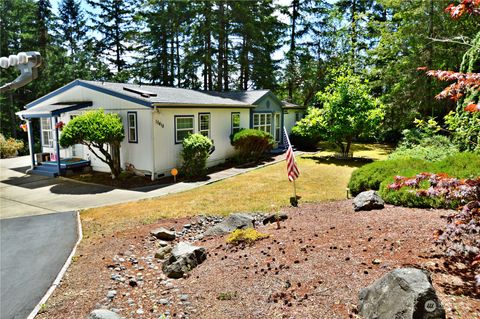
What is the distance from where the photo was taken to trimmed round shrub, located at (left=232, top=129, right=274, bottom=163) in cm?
1636

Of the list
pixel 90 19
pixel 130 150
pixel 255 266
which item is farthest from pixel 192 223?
pixel 90 19

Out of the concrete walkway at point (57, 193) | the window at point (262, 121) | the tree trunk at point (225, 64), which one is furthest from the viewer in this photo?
the tree trunk at point (225, 64)

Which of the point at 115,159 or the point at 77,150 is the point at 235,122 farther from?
the point at 77,150

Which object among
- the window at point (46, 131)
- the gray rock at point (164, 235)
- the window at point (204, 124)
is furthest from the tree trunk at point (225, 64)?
the gray rock at point (164, 235)

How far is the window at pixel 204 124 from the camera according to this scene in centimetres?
1475

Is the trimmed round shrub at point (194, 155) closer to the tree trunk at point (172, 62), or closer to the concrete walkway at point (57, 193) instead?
the concrete walkway at point (57, 193)

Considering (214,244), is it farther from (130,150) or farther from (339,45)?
(339,45)

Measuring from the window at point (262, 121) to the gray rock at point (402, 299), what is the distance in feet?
53.7

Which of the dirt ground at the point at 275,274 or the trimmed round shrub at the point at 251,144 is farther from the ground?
the trimmed round shrub at the point at 251,144

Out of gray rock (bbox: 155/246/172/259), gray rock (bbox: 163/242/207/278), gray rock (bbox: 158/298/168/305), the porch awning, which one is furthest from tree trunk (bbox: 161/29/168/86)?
gray rock (bbox: 158/298/168/305)

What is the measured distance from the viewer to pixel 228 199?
32.7 ft

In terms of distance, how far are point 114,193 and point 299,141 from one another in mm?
13888

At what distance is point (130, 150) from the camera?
43.8 feet

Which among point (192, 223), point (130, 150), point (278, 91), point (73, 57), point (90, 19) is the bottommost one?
point (192, 223)
